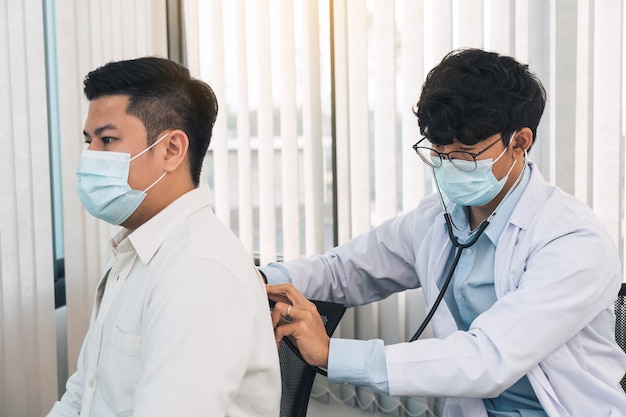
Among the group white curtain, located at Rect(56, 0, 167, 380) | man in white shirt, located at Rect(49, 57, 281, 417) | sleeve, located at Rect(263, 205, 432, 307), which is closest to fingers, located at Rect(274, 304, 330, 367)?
man in white shirt, located at Rect(49, 57, 281, 417)

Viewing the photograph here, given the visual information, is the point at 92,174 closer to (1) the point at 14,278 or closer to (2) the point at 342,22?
(1) the point at 14,278

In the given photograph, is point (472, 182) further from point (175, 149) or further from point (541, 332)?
point (175, 149)

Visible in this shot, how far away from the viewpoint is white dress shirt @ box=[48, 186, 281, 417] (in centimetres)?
90

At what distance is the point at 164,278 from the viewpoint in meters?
0.98

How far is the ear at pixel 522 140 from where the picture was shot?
1.34 meters

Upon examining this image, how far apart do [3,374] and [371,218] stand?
1.24 metres

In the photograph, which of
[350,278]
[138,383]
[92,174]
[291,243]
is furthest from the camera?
[291,243]

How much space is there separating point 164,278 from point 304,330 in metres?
0.31

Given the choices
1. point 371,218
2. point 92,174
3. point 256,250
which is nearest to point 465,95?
point 92,174

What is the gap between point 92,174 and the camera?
1176 millimetres

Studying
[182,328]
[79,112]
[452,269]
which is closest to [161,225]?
[182,328]

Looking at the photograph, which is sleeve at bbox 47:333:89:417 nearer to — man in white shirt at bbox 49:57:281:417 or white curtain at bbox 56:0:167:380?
man in white shirt at bbox 49:57:281:417

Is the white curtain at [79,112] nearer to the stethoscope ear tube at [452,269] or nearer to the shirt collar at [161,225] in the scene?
the shirt collar at [161,225]

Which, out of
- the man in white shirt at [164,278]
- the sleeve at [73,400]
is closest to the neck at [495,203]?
the man in white shirt at [164,278]
